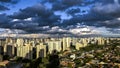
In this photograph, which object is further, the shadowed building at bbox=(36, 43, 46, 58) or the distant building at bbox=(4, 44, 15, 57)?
the distant building at bbox=(4, 44, 15, 57)

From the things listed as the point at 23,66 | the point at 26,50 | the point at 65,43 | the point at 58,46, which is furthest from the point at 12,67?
the point at 65,43

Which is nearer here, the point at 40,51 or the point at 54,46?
the point at 40,51

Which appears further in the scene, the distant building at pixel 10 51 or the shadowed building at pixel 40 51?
the distant building at pixel 10 51

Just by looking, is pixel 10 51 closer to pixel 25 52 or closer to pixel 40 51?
pixel 25 52

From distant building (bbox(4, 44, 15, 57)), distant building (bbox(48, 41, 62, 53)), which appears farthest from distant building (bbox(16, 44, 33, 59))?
distant building (bbox(48, 41, 62, 53))

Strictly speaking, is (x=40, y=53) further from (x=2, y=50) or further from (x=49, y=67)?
(x=49, y=67)

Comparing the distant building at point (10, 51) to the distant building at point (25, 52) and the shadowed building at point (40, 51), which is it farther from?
the shadowed building at point (40, 51)

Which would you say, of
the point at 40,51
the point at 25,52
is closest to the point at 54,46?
the point at 40,51

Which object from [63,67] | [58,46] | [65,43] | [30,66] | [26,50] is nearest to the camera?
[63,67]

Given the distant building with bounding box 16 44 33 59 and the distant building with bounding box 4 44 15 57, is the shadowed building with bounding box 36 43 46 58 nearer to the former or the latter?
the distant building with bounding box 16 44 33 59

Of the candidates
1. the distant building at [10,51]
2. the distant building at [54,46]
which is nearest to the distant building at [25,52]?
the distant building at [10,51]

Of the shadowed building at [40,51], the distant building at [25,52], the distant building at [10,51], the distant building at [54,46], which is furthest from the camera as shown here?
the distant building at [54,46]
